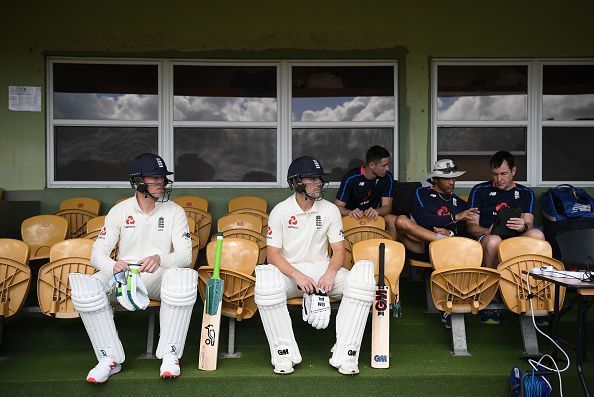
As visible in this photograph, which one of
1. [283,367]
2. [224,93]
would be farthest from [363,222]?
[224,93]

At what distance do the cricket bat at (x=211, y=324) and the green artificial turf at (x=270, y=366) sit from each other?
0.07m

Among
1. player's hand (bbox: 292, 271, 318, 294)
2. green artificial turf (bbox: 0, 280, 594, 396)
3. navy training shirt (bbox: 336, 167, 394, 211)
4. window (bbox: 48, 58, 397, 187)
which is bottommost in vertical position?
green artificial turf (bbox: 0, 280, 594, 396)

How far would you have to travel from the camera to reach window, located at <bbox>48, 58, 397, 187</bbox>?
613cm

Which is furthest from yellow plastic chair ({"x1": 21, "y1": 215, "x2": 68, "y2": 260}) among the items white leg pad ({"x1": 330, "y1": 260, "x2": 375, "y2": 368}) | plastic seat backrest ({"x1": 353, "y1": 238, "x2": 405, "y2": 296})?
white leg pad ({"x1": 330, "y1": 260, "x2": 375, "y2": 368})

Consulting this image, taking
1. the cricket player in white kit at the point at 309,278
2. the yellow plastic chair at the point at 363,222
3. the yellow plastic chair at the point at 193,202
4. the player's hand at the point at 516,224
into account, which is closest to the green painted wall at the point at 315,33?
the yellow plastic chair at the point at 193,202

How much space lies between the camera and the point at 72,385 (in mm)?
3332

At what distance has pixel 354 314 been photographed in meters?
3.46

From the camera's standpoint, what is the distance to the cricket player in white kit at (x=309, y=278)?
3451 mm

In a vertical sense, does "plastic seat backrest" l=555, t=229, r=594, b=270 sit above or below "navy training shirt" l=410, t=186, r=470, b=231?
below

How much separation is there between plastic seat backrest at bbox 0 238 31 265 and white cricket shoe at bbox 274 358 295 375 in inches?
71.1

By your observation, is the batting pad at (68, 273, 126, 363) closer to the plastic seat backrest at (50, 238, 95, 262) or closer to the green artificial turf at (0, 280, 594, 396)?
the green artificial turf at (0, 280, 594, 396)

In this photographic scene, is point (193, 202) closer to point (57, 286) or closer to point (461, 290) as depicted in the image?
point (57, 286)

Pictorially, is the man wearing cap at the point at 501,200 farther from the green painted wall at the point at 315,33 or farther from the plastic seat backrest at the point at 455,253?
the green painted wall at the point at 315,33

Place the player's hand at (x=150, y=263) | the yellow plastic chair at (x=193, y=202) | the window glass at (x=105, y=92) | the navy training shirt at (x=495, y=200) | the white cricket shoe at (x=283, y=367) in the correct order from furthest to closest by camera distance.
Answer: the window glass at (x=105, y=92) < the yellow plastic chair at (x=193, y=202) < the navy training shirt at (x=495, y=200) < the player's hand at (x=150, y=263) < the white cricket shoe at (x=283, y=367)
